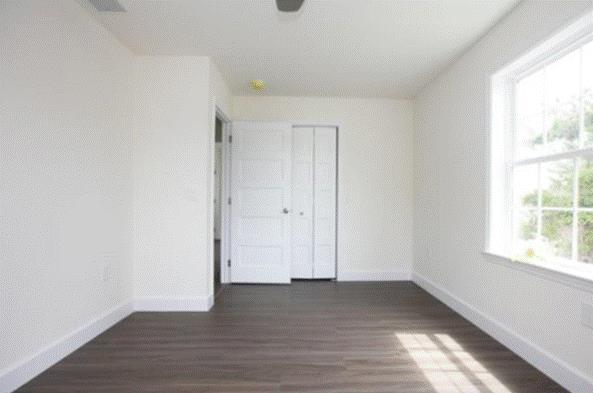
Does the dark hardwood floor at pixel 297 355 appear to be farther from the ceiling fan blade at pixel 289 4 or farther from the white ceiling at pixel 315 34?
the white ceiling at pixel 315 34

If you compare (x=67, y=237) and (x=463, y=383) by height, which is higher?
(x=67, y=237)

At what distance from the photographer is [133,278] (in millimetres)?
3488

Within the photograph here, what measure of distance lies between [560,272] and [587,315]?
268 mm

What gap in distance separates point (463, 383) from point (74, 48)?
3476 millimetres

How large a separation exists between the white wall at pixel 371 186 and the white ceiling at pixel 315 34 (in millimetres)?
771

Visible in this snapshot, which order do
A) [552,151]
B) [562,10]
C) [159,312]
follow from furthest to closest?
[159,312] < [552,151] < [562,10]

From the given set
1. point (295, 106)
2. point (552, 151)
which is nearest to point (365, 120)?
point (295, 106)

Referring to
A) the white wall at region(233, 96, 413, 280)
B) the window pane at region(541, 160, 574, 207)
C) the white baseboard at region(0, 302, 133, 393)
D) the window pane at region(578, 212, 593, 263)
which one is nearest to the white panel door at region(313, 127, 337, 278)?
the white wall at region(233, 96, 413, 280)

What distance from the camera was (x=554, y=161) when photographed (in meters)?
2.38

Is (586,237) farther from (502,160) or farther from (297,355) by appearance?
(297,355)

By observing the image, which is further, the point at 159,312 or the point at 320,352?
the point at 159,312

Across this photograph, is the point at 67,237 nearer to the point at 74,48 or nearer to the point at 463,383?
the point at 74,48

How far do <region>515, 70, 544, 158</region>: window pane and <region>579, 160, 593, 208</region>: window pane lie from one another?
0.40 m

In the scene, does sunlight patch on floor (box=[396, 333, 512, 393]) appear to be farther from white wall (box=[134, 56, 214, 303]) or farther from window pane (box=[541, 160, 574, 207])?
white wall (box=[134, 56, 214, 303])
